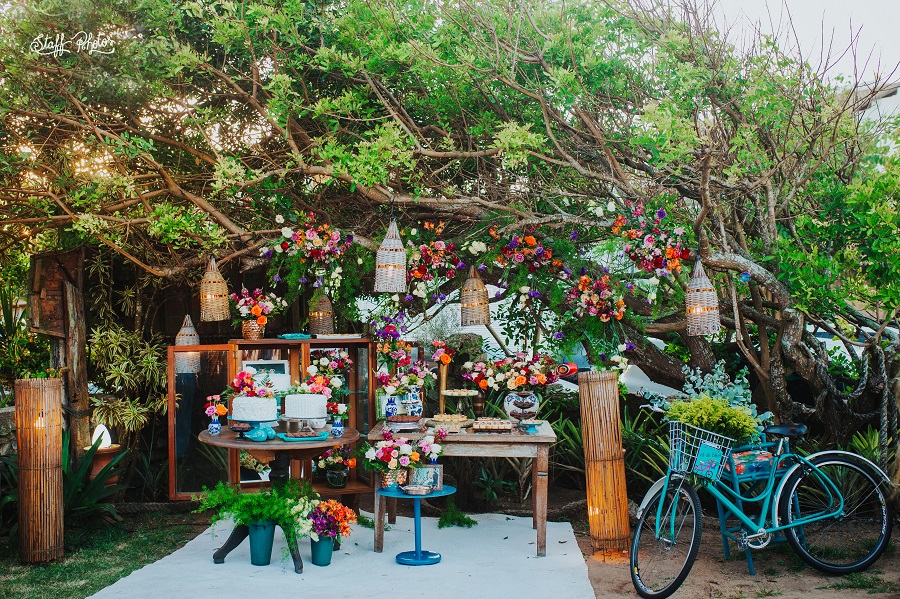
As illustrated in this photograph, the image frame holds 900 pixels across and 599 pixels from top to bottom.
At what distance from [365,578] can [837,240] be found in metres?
4.19

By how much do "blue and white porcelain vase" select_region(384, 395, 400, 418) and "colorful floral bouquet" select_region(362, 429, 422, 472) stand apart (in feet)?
1.51

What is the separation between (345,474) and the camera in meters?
6.80

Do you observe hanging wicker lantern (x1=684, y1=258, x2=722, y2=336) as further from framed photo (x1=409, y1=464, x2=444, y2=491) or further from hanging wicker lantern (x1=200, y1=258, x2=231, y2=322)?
hanging wicker lantern (x1=200, y1=258, x2=231, y2=322)

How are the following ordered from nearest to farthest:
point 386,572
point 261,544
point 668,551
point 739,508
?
point 739,508, point 668,551, point 386,572, point 261,544

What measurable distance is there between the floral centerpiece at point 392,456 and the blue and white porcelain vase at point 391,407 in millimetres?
432

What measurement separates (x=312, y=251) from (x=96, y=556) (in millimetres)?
2789

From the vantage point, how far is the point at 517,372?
616 centimetres

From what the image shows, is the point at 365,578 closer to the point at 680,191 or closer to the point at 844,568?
the point at 844,568

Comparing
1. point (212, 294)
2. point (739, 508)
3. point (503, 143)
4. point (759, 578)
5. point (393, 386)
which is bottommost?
point (759, 578)

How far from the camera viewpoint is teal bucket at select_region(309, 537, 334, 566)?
17.8 feet

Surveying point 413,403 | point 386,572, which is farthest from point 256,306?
point 386,572

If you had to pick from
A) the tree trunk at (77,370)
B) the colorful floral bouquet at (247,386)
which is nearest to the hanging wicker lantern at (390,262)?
the colorful floral bouquet at (247,386)

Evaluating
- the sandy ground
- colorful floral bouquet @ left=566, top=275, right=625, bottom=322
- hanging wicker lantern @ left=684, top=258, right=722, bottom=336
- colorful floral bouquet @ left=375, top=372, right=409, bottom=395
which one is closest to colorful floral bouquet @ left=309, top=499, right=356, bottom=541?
colorful floral bouquet @ left=375, top=372, right=409, bottom=395

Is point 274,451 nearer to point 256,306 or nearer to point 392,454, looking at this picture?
point 392,454
